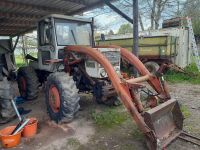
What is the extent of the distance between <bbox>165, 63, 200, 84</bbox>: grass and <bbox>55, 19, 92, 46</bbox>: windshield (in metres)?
4.85

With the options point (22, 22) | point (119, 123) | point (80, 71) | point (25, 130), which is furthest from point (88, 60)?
point (22, 22)

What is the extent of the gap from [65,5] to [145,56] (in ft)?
14.9

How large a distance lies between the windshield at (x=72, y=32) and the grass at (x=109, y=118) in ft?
6.37

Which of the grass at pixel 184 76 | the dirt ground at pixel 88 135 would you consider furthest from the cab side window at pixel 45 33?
the grass at pixel 184 76

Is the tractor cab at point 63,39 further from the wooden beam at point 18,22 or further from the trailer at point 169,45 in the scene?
the wooden beam at point 18,22

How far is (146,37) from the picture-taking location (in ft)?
35.0

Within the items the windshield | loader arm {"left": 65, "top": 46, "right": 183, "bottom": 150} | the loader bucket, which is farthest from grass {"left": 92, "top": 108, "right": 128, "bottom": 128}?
the windshield

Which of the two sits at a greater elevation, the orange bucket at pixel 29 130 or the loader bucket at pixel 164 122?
the loader bucket at pixel 164 122

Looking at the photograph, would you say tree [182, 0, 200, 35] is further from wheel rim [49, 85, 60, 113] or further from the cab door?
wheel rim [49, 85, 60, 113]

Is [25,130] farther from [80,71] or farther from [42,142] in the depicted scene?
[80,71]

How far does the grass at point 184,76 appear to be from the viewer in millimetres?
9656

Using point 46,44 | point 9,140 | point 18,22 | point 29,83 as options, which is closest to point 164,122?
point 9,140

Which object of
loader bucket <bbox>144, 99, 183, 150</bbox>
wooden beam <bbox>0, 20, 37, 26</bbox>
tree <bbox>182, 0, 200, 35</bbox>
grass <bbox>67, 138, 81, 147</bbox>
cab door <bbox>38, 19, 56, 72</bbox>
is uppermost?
tree <bbox>182, 0, 200, 35</bbox>

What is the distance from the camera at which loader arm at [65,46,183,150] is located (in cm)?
362
